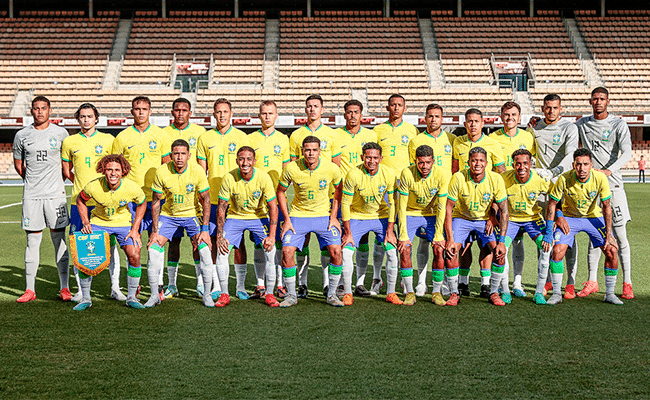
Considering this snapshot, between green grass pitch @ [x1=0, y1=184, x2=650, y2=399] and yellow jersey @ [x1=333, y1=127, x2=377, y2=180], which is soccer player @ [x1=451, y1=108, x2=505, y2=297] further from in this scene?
yellow jersey @ [x1=333, y1=127, x2=377, y2=180]

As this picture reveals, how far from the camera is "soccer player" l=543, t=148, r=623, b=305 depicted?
531 cm

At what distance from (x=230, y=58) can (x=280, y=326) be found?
26146 millimetres

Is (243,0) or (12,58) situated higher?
(243,0)

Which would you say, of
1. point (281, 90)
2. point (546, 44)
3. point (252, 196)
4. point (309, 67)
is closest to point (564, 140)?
point (252, 196)

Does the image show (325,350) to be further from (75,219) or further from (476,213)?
(75,219)

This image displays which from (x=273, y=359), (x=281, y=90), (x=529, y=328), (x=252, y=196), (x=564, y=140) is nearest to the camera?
(x=273, y=359)

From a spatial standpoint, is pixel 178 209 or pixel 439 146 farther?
pixel 439 146

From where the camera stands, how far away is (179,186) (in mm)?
5309

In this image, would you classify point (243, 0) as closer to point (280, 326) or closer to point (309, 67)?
point (309, 67)

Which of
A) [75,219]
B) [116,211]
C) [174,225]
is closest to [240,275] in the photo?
[174,225]

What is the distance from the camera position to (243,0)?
3188cm

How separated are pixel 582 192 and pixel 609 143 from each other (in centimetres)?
75

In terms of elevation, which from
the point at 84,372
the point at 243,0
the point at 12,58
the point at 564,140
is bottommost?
the point at 84,372

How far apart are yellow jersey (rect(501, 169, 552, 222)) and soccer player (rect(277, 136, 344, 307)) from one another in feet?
5.38
